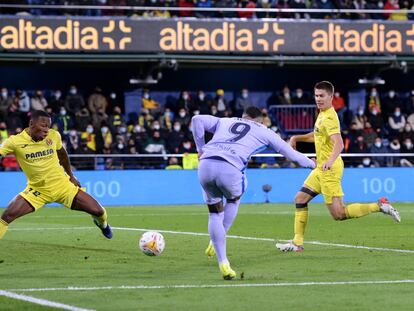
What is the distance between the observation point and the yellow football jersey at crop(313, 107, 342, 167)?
13.7 m

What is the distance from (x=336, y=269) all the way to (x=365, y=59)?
76.5 feet

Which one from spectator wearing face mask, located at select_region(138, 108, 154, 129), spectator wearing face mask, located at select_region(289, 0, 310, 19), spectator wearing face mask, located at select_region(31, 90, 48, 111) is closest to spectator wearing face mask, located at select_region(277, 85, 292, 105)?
spectator wearing face mask, located at select_region(289, 0, 310, 19)

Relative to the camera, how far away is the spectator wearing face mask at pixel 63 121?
30984mm

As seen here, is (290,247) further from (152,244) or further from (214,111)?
(214,111)

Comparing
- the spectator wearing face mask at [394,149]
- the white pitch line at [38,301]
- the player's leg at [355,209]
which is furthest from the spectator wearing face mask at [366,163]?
the white pitch line at [38,301]

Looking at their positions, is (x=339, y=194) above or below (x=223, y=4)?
below

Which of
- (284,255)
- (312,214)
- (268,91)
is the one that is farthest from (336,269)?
(268,91)

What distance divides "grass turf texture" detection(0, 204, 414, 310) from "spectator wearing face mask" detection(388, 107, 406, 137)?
44.3 ft

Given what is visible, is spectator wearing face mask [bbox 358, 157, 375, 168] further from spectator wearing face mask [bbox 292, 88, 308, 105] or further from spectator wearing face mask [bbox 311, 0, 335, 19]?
spectator wearing face mask [bbox 311, 0, 335, 19]

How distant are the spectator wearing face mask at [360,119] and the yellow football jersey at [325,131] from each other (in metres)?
20.1

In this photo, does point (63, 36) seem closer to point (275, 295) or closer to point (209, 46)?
point (209, 46)

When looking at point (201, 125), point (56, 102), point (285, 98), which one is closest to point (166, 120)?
point (56, 102)

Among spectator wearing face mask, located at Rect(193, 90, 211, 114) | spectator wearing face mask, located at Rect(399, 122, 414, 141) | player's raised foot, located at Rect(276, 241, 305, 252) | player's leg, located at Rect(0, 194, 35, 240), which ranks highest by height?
spectator wearing face mask, located at Rect(193, 90, 211, 114)

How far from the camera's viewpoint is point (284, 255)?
1345cm
